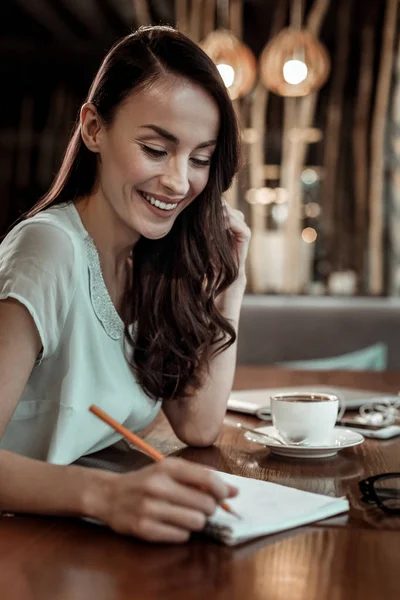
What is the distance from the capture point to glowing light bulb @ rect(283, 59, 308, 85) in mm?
3613

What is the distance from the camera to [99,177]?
4.48ft

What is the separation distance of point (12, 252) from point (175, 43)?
1.53ft

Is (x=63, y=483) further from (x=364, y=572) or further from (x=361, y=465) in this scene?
(x=361, y=465)

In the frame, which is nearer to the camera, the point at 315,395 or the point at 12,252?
the point at 12,252

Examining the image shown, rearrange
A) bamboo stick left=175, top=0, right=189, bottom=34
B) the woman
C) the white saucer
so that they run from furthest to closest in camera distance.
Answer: bamboo stick left=175, top=0, right=189, bottom=34, the white saucer, the woman

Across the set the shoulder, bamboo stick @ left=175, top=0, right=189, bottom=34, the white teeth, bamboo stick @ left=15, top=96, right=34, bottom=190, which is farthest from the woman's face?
bamboo stick @ left=15, top=96, right=34, bottom=190

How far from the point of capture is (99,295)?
126 centimetres

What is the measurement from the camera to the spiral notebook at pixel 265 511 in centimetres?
77

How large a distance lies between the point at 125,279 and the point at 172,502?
2.59 ft

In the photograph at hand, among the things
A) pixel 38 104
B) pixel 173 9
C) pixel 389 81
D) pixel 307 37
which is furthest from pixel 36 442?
pixel 38 104

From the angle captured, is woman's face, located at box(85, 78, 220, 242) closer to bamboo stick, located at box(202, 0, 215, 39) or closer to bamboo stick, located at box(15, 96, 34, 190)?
bamboo stick, located at box(202, 0, 215, 39)

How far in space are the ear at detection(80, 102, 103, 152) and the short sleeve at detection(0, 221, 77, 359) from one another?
0.22m

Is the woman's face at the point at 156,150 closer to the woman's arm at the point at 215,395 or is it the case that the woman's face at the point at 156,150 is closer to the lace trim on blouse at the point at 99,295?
the lace trim on blouse at the point at 99,295

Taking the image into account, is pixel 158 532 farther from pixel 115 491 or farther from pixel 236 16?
pixel 236 16
